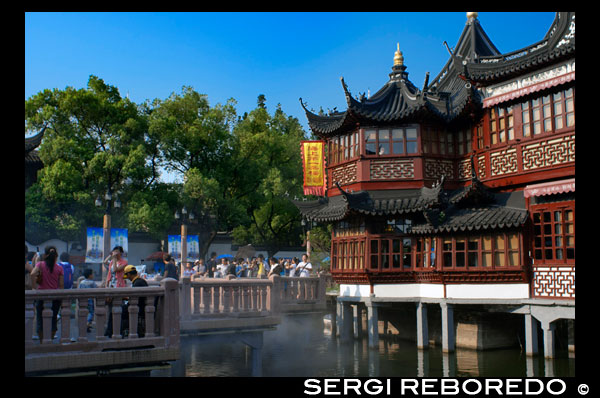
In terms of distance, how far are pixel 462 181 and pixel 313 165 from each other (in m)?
7.36

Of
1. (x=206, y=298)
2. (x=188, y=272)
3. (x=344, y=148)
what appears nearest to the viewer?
(x=206, y=298)

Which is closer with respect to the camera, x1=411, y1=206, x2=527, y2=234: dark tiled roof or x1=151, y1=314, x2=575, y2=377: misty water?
x1=151, y1=314, x2=575, y2=377: misty water

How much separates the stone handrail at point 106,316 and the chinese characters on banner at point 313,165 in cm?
1625

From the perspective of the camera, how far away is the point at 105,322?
9734 mm

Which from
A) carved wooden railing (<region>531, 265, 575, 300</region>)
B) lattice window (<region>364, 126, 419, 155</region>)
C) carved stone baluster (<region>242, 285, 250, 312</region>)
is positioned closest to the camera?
carved stone baluster (<region>242, 285, 250, 312</region>)

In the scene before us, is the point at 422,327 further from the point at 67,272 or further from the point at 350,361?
the point at 67,272

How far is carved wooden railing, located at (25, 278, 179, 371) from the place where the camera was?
892 cm

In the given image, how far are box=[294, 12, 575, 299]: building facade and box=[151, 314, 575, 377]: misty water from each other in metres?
1.94

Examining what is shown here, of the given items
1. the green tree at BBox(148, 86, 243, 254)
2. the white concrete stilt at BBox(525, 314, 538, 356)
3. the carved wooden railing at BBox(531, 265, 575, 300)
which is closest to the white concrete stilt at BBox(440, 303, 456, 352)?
the white concrete stilt at BBox(525, 314, 538, 356)

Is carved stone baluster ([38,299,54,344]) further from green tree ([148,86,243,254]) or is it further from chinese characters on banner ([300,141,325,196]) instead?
green tree ([148,86,243,254])

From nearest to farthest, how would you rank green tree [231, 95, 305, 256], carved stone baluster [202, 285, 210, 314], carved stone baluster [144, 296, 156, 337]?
carved stone baluster [144, 296, 156, 337] → carved stone baluster [202, 285, 210, 314] → green tree [231, 95, 305, 256]

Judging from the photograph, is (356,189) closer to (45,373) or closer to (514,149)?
(514,149)

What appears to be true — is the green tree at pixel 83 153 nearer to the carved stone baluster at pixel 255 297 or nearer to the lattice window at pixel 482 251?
the lattice window at pixel 482 251

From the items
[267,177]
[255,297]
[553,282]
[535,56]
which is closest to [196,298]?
[255,297]
